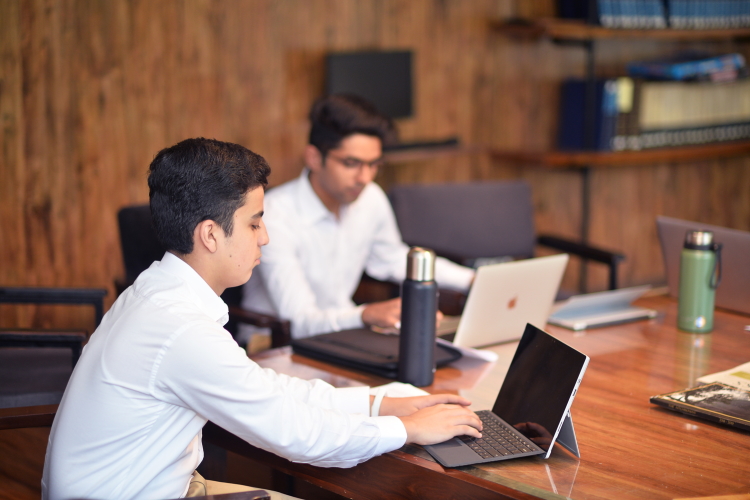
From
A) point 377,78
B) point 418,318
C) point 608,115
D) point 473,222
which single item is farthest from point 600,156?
point 418,318

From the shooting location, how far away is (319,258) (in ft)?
8.89

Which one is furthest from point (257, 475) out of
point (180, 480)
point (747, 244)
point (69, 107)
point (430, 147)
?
point (430, 147)

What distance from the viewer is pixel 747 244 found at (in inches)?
82.6

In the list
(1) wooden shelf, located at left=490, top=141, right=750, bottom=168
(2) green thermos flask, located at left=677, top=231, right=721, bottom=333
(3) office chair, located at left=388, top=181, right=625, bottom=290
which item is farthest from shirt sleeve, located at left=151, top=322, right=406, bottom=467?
(1) wooden shelf, located at left=490, top=141, right=750, bottom=168

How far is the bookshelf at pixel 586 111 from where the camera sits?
4059mm

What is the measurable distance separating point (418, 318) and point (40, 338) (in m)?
0.93

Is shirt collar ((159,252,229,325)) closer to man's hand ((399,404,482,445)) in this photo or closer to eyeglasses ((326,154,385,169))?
man's hand ((399,404,482,445))

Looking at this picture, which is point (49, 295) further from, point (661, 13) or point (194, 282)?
point (661, 13)

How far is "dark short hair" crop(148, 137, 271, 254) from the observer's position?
1.35m

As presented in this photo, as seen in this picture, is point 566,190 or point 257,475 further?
point 566,190

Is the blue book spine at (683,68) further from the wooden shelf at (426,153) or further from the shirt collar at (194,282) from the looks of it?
the shirt collar at (194,282)

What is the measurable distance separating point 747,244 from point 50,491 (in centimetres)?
172

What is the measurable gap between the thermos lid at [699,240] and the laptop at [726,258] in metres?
0.06

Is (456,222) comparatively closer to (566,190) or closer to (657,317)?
(657,317)
